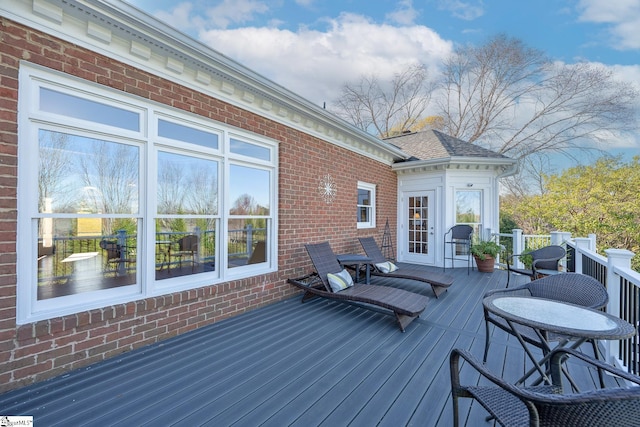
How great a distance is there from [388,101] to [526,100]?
711cm

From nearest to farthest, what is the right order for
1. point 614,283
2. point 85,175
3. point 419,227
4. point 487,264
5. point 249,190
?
point 614,283
point 85,175
point 249,190
point 487,264
point 419,227

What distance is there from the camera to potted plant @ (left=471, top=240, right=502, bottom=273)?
270 inches

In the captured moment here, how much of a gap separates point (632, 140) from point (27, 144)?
1948 centimetres

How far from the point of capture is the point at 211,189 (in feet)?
12.8

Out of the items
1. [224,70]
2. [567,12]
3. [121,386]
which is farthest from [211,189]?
[567,12]

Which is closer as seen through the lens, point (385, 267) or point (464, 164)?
point (385, 267)

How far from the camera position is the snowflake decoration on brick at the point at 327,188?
558 centimetres

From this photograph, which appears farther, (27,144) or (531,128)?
(531,128)

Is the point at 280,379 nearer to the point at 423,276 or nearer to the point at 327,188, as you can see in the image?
the point at 423,276

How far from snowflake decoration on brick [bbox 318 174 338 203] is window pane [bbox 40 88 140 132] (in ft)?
10.8

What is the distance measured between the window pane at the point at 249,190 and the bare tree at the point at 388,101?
13.4 metres

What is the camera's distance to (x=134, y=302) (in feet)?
9.46

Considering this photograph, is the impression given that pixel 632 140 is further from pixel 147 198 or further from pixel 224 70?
pixel 147 198

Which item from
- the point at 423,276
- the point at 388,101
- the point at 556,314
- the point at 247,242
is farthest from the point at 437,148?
the point at 388,101
